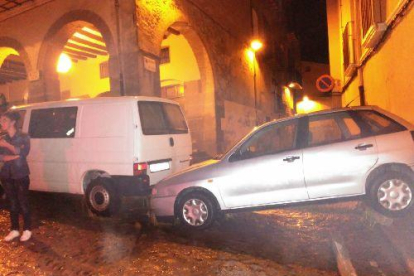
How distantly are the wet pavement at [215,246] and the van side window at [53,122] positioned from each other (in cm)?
150

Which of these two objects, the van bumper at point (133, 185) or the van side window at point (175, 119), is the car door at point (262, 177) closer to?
the van bumper at point (133, 185)

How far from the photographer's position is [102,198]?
648 centimetres

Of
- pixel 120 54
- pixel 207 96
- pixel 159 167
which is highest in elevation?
pixel 120 54

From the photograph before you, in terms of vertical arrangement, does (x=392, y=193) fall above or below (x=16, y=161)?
below

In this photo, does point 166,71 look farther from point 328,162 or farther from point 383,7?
point 328,162

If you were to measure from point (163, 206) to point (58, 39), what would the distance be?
7.25 metres

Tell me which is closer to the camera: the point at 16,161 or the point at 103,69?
the point at 16,161

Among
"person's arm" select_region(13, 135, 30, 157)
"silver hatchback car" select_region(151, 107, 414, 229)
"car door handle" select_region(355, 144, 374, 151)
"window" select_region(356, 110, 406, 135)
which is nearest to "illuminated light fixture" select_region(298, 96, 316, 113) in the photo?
"silver hatchback car" select_region(151, 107, 414, 229)

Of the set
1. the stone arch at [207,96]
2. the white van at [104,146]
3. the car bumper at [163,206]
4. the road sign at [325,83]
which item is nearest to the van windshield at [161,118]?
the white van at [104,146]

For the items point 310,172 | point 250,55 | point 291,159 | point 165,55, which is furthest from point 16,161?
point 250,55

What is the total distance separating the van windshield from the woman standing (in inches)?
72.6

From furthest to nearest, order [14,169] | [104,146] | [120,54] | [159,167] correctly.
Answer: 1. [120,54]
2. [159,167]
3. [104,146]
4. [14,169]

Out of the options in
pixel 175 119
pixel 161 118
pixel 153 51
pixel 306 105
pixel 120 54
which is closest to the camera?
pixel 161 118

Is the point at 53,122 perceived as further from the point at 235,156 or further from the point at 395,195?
the point at 395,195
